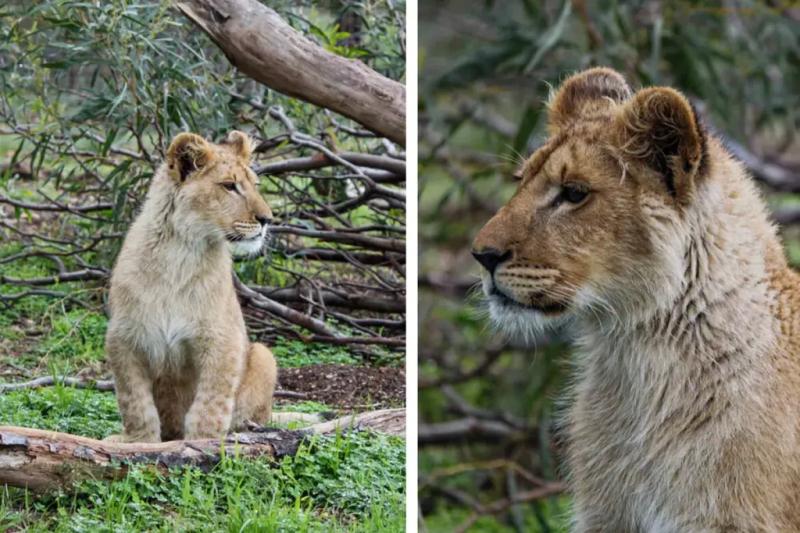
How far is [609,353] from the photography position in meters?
3.04

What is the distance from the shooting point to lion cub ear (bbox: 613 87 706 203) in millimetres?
2736

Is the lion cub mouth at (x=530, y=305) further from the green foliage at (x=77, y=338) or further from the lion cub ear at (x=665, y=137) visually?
the green foliage at (x=77, y=338)

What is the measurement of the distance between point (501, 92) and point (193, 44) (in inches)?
58.8

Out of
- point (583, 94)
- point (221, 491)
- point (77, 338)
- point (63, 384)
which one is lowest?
point (221, 491)

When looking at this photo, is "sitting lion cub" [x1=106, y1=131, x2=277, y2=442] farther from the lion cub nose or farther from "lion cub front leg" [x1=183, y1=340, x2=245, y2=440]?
the lion cub nose

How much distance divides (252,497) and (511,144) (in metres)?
1.54

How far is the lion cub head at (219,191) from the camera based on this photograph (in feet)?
11.7

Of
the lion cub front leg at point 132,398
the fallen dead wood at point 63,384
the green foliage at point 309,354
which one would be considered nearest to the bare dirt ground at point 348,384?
the green foliage at point 309,354

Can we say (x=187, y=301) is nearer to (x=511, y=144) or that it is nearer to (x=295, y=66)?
(x=295, y=66)

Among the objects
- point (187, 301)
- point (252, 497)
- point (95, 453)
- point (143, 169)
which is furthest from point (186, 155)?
point (252, 497)

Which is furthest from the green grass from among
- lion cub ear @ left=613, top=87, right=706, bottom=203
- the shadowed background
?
lion cub ear @ left=613, top=87, right=706, bottom=203

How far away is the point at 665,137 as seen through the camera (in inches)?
110

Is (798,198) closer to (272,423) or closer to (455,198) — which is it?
(455,198)

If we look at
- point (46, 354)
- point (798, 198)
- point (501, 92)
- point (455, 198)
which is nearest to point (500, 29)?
point (501, 92)
